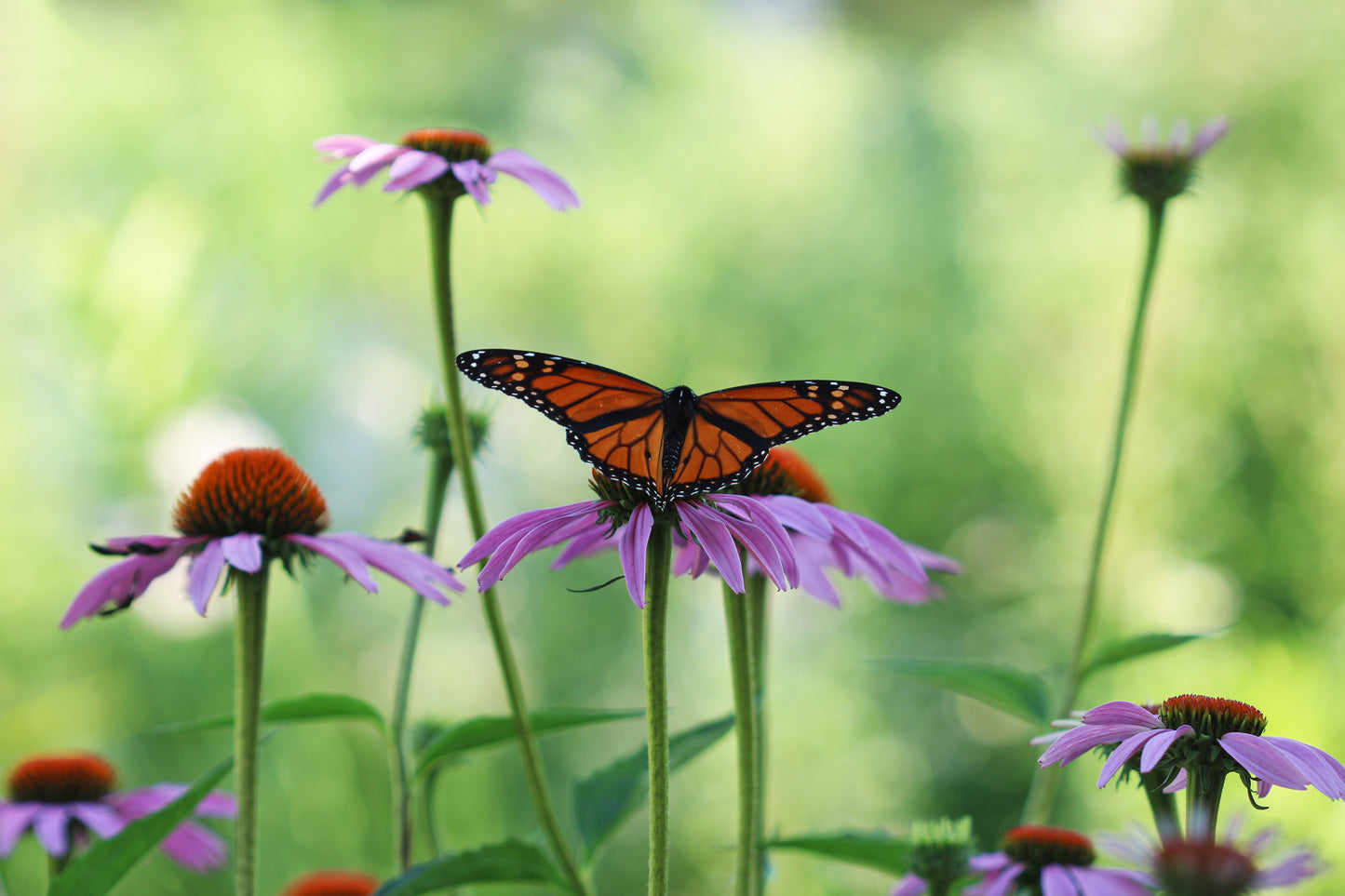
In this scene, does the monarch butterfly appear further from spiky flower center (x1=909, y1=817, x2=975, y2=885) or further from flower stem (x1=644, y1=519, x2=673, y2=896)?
spiky flower center (x1=909, y1=817, x2=975, y2=885)

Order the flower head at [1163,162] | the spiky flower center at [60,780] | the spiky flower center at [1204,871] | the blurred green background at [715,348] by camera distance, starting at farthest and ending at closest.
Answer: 1. the blurred green background at [715,348]
2. the flower head at [1163,162]
3. the spiky flower center at [60,780]
4. the spiky flower center at [1204,871]

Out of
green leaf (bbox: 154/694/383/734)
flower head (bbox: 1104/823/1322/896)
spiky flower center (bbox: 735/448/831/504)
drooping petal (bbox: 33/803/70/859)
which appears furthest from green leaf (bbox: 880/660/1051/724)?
drooping petal (bbox: 33/803/70/859)

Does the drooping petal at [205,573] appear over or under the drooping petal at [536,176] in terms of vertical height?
under

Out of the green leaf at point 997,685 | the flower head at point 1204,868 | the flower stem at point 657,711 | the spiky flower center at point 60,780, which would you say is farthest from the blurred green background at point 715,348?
the flower head at point 1204,868

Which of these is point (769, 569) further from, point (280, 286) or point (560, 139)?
point (560, 139)

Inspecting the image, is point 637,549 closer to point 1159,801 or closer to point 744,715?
point 744,715

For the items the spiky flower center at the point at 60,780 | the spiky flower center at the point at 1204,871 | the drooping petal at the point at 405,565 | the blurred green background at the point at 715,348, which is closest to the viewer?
the spiky flower center at the point at 1204,871

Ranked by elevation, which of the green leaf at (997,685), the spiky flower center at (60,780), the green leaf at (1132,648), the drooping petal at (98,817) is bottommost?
the drooping petal at (98,817)

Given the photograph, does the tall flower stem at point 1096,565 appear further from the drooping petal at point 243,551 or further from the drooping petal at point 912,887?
the drooping petal at point 243,551
